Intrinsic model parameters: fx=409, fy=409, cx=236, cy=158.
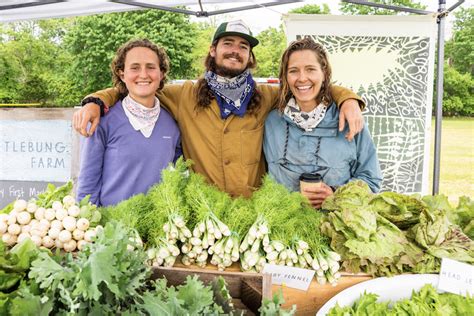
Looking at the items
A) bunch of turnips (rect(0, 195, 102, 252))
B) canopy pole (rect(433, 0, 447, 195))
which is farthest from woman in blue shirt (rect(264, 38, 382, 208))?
canopy pole (rect(433, 0, 447, 195))

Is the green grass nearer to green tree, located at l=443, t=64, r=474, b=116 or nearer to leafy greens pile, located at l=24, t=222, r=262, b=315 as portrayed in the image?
green tree, located at l=443, t=64, r=474, b=116

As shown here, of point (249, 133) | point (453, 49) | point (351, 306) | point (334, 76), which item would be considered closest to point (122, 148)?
point (249, 133)

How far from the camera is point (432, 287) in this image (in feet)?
5.41

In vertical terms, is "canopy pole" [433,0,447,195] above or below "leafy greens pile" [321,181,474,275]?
above

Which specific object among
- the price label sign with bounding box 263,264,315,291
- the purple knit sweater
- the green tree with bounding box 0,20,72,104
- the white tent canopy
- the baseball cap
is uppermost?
the green tree with bounding box 0,20,72,104

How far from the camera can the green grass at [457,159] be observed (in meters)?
12.6

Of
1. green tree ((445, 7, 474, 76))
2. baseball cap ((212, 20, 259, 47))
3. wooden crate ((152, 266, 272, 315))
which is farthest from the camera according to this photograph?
green tree ((445, 7, 474, 76))

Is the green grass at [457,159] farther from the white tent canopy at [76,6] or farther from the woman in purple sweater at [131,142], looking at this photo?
the woman in purple sweater at [131,142]

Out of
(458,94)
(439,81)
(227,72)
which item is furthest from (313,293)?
(458,94)

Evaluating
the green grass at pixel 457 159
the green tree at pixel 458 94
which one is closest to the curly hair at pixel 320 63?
the green grass at pixel 457 159

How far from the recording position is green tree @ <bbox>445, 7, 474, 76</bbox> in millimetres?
18766

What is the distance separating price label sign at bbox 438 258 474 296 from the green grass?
10225mm

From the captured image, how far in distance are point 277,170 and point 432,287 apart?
1.09 metres

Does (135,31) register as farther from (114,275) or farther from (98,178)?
(114,275)
